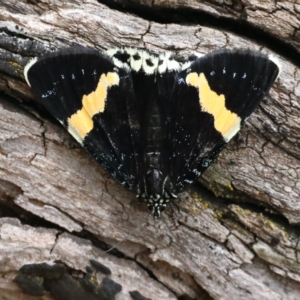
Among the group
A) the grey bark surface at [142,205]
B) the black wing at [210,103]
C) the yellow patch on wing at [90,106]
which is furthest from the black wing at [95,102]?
the black wing at [210,103]

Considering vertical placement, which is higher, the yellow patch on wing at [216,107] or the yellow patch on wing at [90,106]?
the yellow patch on wing at [216,107]

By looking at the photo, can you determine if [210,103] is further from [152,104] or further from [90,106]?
[90,106]

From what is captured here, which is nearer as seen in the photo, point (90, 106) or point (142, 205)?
point (90, 106)

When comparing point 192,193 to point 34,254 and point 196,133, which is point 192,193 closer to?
point 196,133

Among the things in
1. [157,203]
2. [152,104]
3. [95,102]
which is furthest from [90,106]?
[157,203]

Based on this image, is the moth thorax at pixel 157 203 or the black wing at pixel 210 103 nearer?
the black wing at pixel 210 103

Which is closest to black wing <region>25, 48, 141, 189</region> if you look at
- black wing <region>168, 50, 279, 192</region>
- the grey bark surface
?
the grey bark surface

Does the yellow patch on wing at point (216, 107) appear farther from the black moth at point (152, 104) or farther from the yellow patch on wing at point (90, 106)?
the yellow patch on wing at point (90, 106)
